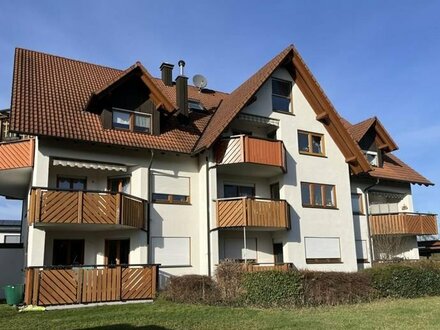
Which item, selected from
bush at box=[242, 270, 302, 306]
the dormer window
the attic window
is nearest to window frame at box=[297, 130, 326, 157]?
the attic window

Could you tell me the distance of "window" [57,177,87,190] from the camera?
20.2 m

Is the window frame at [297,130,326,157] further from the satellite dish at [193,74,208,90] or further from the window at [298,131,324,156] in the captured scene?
the satellite dish at [193,74,208,90]

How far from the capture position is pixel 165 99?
21562 millimetres

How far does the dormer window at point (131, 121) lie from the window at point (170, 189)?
238cm

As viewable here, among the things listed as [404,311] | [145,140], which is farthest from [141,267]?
[404,311]

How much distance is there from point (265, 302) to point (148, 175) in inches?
311

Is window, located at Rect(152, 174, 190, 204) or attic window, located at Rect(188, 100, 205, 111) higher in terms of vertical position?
attic window, located at Rect(188, 100, 205, 111)

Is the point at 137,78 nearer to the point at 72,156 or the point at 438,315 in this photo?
the point at 72,156

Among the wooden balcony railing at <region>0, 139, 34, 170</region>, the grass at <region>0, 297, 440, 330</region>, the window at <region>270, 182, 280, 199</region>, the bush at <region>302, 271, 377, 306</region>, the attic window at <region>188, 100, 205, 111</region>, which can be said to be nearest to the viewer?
the grass at <region>0, 297, 440, 330</region>

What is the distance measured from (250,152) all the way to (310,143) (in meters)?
4.94

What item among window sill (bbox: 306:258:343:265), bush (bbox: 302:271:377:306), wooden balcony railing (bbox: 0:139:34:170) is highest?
wooden balcony railing (bbox: 0:139:34:170)

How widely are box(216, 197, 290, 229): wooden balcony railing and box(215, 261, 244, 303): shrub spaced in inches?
90.7

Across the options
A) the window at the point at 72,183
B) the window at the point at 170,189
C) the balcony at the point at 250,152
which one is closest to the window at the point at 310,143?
the balcony at the point at 250,152

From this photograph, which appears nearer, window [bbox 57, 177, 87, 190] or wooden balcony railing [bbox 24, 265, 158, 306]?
wooden balcony railing [bbox 24, 265, 158, 306]
